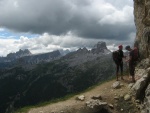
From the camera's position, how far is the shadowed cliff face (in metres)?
37.6

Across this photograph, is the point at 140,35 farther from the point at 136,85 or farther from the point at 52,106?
the point at 52,106

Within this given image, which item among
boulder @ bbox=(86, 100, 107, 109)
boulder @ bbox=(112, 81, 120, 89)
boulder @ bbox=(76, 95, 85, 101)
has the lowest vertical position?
boulder @ bbox=(86, 100, 107, 109)

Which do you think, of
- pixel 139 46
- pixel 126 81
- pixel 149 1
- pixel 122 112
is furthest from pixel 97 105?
pixel 149 1

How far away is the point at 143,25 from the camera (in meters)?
39.4

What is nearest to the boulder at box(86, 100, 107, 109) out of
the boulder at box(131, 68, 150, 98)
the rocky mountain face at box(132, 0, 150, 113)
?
the boulder at box(131, 68, 150, 98)

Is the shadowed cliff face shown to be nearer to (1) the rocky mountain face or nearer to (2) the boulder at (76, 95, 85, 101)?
(1) the rocky mountain face

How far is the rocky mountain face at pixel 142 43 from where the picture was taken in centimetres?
2950

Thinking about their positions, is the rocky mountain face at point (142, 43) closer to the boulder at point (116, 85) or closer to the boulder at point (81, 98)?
the boulder at point (116, 85)

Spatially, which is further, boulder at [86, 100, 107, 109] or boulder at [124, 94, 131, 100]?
boulder at [124, 94, 131, 100]

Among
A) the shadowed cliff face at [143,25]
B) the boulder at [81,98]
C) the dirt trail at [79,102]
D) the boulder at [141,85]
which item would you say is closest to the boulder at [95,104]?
the dirt trail at [79,102]

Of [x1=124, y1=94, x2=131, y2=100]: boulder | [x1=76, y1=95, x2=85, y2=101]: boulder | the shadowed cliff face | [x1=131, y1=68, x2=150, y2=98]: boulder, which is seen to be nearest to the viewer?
[x1=131, y1=68, x2=150, y2=98]: boulder

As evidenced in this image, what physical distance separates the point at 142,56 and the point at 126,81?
556 cm

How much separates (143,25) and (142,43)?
2.40m

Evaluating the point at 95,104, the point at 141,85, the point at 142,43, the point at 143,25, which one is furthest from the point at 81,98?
the point at 143,25
